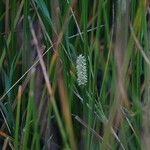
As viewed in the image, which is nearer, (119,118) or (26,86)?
(119,118)

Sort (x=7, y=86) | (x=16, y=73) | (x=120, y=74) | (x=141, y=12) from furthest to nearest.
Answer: (x=16, y=73) → (x=7, y=86) → (x=141, y=12) → (x=120, y=74)

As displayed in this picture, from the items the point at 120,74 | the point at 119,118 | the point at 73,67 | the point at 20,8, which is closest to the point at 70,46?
the point at 73,67

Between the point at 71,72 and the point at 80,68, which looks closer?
the point at 80,68

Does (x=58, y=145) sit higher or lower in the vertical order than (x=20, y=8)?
lower

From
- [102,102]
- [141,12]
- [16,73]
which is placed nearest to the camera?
[141,12]

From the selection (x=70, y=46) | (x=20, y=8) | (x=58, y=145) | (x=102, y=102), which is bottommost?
(x=58, y=145)

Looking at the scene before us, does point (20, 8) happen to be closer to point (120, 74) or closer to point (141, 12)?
point (141, 12)
